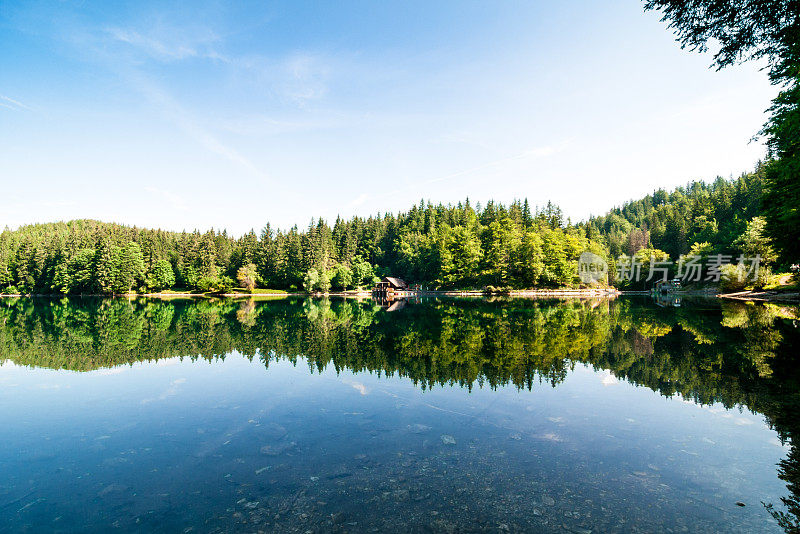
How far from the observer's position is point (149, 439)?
28.9 ft

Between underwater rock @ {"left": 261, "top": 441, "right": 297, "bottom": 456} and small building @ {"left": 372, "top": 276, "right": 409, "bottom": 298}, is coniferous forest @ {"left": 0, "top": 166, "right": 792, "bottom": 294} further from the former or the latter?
underwater rock @ {"left": 261, "top": 441, "right": 297, "bottom": 456}

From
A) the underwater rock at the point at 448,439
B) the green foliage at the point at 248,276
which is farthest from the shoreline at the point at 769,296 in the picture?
the green foliage at the point at 248,276

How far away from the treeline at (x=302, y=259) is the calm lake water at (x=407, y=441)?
66.2 metres

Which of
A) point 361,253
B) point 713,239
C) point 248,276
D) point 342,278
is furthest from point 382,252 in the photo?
point 713,239

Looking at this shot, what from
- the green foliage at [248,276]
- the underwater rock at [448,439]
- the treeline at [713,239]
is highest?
the treeline at [713,239]

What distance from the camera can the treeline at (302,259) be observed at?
83750mm

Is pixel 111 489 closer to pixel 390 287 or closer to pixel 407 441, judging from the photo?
Result: pixel 407 441

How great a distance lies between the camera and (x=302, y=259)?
9406 centimetres

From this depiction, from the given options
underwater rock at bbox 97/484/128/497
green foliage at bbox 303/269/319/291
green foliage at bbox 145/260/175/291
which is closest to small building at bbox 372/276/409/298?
green foliage at bbox 303/269/319/291

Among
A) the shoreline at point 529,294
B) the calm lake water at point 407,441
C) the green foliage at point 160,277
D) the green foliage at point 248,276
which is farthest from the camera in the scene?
the green foliage at point 160,277

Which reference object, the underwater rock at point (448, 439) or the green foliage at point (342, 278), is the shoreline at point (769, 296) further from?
the green foliage at point (342, 278)

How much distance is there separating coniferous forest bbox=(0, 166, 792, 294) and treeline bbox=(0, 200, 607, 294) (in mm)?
284

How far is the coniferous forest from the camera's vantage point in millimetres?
83438

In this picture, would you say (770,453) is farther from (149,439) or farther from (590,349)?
(149,439)
